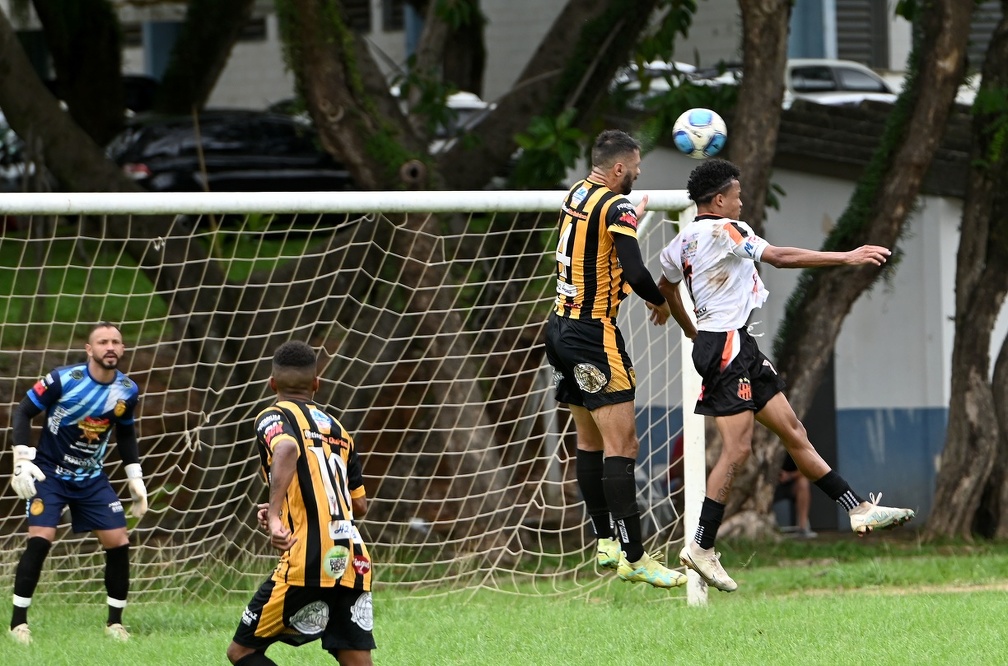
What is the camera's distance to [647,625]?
26.3 ft

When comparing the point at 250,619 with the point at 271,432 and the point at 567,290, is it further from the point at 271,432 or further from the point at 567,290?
the point at 567,290

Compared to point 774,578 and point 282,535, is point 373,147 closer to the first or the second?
point 774,578

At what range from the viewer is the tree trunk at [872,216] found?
40.2 feet

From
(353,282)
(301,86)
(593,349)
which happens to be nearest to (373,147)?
(301,86)

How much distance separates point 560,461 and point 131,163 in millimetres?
11307

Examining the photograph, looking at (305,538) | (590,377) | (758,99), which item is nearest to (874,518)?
(590,377)

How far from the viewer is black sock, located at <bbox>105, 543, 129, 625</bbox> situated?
854 centimetres

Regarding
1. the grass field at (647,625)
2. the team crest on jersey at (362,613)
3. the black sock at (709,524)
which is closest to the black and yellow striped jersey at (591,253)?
the black sock at (709,524)

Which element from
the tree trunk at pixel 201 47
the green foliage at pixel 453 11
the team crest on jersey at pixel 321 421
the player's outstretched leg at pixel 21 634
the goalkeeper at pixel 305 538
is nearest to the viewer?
the goalkeeper at pixel 305 538

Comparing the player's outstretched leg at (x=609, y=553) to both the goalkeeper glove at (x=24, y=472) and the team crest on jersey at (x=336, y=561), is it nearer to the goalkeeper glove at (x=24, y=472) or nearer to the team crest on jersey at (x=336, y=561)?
the team crest on jersey at (x=336, y=561)

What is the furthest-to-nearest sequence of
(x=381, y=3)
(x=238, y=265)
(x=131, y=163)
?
(x=381, y=3)
(x=131, y=163)
(x=238, y=265)

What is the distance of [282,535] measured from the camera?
542 cm

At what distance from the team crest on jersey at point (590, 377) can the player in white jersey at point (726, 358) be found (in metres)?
0.51

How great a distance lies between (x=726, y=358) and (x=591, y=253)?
34.5 inches
